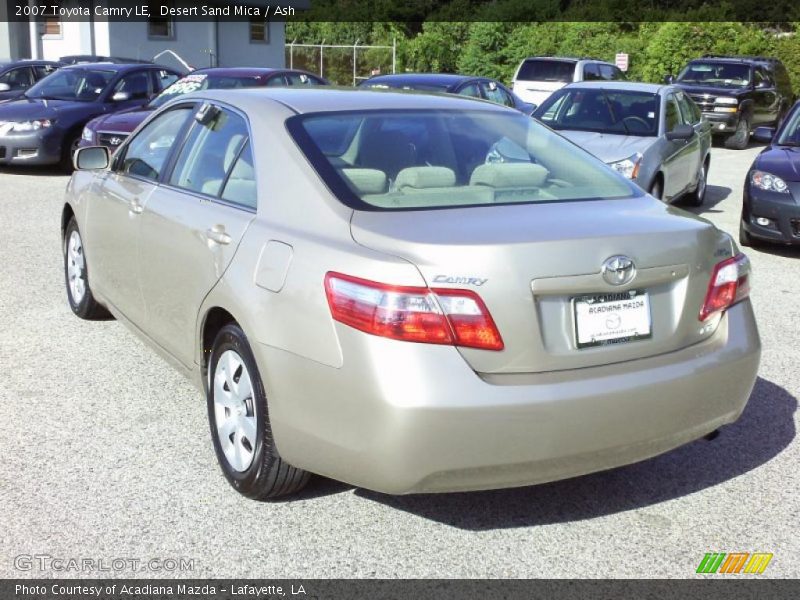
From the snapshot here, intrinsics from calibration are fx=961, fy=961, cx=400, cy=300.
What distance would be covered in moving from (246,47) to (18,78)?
17935 mm

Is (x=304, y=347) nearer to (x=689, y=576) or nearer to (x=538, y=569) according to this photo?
(x=538, y=569)

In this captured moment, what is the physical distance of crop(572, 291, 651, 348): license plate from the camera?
3.18 m

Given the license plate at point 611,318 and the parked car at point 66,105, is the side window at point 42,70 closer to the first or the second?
the parked car at point 66,105

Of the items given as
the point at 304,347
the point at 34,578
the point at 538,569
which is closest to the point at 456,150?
the point at 304,347

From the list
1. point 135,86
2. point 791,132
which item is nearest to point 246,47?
point 135,86

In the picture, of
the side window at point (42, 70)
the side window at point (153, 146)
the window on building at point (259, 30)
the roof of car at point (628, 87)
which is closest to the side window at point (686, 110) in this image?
the roof of car at point (628, 87)

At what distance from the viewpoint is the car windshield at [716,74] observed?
21.5 metres

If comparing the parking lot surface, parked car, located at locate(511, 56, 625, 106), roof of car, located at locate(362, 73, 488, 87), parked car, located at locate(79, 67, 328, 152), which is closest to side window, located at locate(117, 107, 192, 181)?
the parking lot surface

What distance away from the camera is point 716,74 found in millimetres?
21781

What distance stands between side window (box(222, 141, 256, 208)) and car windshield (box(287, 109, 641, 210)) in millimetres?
240

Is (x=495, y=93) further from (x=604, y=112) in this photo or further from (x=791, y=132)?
(x=791, y=132)

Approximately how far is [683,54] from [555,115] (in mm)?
23004

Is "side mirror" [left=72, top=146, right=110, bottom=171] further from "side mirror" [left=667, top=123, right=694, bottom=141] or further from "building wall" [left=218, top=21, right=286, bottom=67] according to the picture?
"building wall" [left=218, top=21, right=286, bottom=67]

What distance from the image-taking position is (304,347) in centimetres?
323
